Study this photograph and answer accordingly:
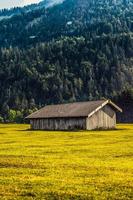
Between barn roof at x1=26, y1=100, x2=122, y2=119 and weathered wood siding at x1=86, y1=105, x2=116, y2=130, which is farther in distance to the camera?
weathered wood siding at x1=86, y1=105, x2=116, y2=130

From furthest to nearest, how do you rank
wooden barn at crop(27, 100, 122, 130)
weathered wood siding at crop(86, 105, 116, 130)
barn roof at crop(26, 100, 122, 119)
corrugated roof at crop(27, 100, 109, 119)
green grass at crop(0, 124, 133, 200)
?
weathered wood siding at crop(86, 105, 116, 130)
corrugated roof at crop(27, 100, 109, 119)
wooden barn at crop(27, 100, 122, 130)
barn roof at crop(26, 100, 122, 119)
green grass at crop(0, 124, 133, 200)

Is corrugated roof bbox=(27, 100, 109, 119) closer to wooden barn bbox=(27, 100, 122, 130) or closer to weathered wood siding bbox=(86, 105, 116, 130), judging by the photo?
wooden barn bbox=(27, 100, 122, 130)

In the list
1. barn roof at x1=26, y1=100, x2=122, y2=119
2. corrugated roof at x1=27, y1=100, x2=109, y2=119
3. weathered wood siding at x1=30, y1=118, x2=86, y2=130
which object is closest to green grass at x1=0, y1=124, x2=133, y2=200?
barn roof at x1=26, y1=100, x2=122, y2=119

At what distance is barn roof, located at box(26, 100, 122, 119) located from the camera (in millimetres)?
99188

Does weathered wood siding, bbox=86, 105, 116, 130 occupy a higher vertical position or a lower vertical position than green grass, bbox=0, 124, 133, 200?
lower

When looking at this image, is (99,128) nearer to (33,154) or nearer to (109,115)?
(109,115)

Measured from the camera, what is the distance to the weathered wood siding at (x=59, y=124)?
100 meters

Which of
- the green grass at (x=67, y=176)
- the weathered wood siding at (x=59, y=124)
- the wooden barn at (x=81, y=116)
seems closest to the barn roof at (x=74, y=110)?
the wooden barn at (x=81, y=116)

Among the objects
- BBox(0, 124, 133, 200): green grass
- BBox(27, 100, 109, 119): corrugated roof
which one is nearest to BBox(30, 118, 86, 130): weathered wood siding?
BBox(27, 100, 109, 119): corrugated roof

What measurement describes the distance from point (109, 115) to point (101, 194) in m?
81.5

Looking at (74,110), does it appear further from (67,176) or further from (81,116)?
(67,176)

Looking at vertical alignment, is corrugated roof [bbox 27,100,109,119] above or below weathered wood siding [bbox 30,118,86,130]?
above

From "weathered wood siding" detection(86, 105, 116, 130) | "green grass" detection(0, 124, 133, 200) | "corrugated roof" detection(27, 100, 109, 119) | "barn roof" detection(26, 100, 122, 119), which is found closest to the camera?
"green grass" detection(0, 124, 133, 200)

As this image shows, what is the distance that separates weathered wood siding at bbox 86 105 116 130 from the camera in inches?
3935
